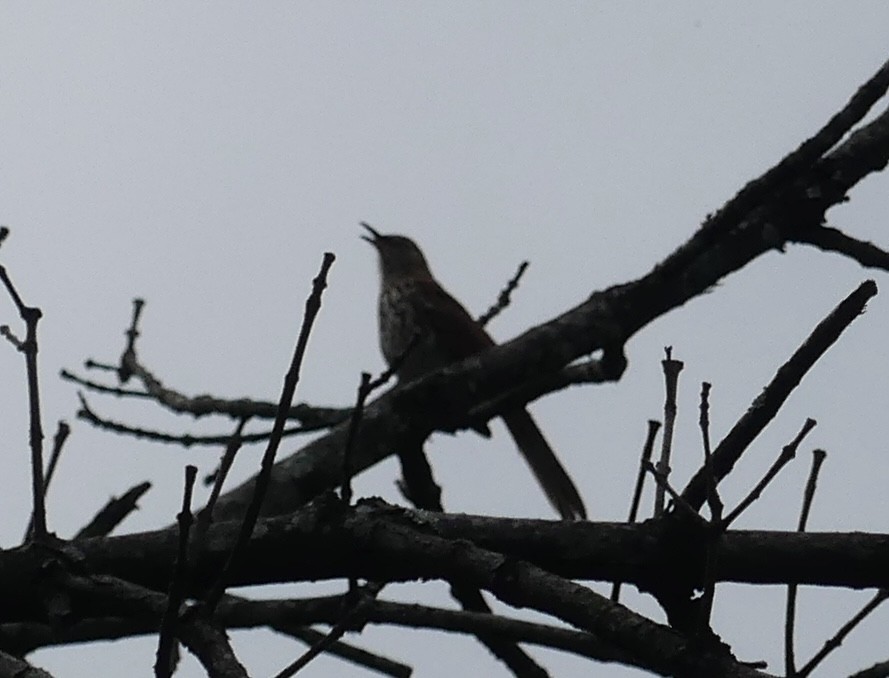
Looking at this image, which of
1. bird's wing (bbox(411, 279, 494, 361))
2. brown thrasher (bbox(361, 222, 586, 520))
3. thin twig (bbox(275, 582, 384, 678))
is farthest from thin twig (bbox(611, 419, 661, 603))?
bird's wing (bbox(411, 279, 494, 361))

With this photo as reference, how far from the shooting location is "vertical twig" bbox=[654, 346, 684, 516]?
2.27 metres

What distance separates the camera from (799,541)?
7.15 ft

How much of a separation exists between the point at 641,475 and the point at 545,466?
10.3 feet

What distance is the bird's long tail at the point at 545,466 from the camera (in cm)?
530

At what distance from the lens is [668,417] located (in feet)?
7.68

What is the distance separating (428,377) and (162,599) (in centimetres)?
182

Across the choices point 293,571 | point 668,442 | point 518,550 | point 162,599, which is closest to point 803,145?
point 668,442

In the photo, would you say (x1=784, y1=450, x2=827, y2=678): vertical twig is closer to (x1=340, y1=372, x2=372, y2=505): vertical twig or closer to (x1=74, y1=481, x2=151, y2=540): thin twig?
(x1=340, y1=372, x2=372, y2=505): vertical twig

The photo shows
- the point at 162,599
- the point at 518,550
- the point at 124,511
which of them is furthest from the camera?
the point at 124,511

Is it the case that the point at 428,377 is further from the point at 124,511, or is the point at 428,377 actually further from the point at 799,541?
the point at 799,541

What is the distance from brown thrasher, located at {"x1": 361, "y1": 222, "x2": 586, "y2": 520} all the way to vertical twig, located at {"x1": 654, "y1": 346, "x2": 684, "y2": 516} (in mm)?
2696

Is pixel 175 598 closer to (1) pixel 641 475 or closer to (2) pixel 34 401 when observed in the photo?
(2) pixel 34 401

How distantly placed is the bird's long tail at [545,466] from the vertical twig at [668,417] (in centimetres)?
274

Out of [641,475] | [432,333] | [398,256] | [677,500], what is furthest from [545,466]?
[677,500]
